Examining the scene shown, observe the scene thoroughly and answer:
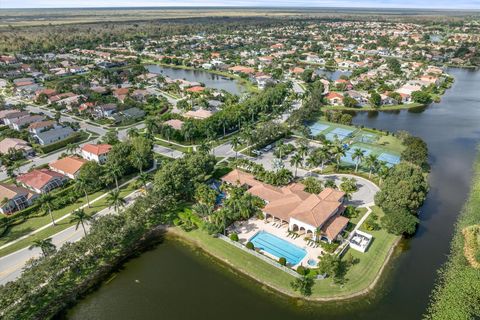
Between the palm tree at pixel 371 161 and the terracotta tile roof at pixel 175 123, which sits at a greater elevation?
the palm tree at pixel 371 161

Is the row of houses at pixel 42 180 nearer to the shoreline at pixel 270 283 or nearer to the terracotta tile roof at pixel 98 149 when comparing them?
the terracotta tile roof at pixel 98 149

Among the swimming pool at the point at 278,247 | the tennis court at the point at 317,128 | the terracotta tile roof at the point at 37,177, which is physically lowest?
the swimming pool at the point at 278,247

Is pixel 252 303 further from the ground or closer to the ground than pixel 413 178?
closer to the ground

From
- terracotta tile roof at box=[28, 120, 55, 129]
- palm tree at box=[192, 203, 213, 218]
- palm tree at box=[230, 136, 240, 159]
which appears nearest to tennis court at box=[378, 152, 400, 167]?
palm tree at box=[230, 136, 240, 159]

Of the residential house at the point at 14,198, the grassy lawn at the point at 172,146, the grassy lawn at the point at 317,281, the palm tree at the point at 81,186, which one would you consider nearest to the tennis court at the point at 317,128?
the grassy lawn at the point at 172,146

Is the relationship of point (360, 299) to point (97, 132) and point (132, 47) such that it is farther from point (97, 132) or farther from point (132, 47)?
point (132, 47)

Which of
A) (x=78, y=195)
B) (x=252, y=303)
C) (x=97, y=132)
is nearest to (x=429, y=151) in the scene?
(x=252, y=303)
